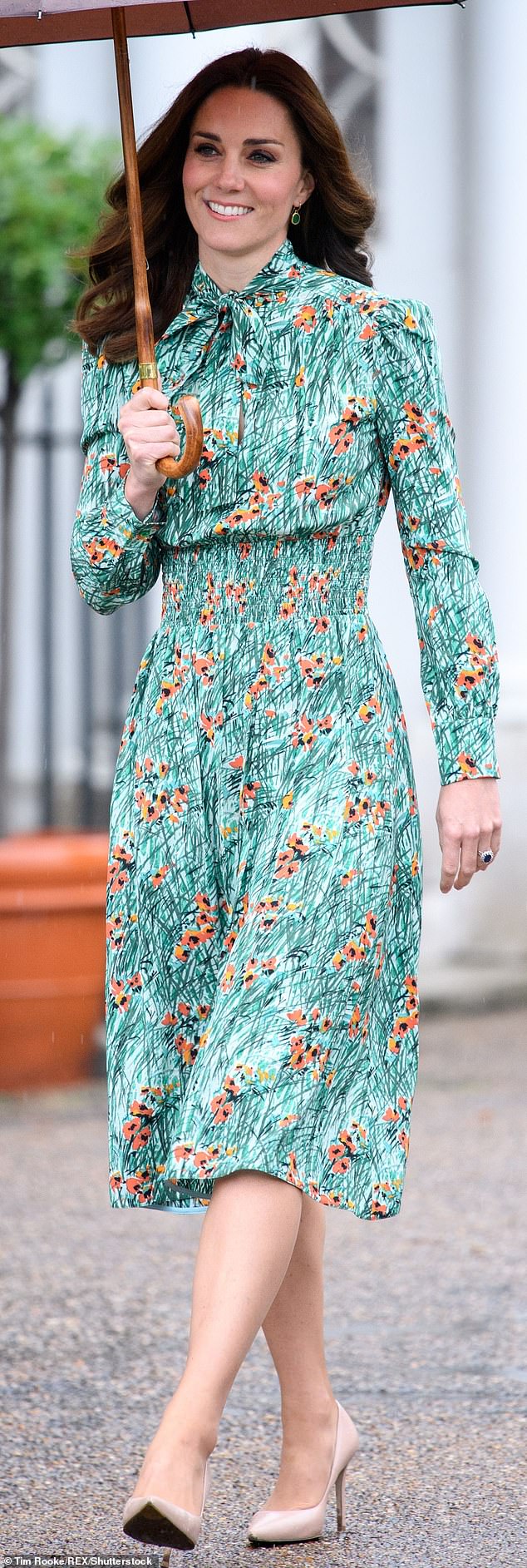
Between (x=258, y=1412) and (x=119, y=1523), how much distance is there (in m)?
0.58

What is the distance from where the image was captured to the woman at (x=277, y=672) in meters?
2.51

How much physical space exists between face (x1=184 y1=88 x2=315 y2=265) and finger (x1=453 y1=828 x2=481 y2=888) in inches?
31.6

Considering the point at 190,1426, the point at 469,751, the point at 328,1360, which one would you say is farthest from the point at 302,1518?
the point at 469,751

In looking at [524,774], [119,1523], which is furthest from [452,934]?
[119,1523]

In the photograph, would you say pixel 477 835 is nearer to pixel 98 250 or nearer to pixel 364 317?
pixel 364 317

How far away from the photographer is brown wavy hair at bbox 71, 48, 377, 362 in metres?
2.66

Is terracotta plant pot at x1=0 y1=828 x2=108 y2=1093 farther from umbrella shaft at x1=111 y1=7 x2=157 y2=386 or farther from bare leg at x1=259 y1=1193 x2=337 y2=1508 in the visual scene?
umbrella shaft at x1=111 y1=7 x2=157 y2=386

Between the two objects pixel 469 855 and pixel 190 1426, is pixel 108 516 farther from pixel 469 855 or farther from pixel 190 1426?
pixel 190 1426

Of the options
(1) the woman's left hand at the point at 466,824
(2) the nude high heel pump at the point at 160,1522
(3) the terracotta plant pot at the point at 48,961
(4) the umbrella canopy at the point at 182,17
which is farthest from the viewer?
(3) the terracotta plant pot at the point at 48,961

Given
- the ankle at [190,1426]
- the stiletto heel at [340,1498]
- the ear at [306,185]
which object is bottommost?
the stiletto heel at [340,1498]

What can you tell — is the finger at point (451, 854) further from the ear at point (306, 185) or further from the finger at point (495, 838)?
the ear at point (306, 185)

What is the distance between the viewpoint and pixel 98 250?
2.78 meters

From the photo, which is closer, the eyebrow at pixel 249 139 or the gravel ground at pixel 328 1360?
the eyebrow at pixel 249 139

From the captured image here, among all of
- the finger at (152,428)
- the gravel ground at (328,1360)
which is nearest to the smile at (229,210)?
the finger at (152,428)
